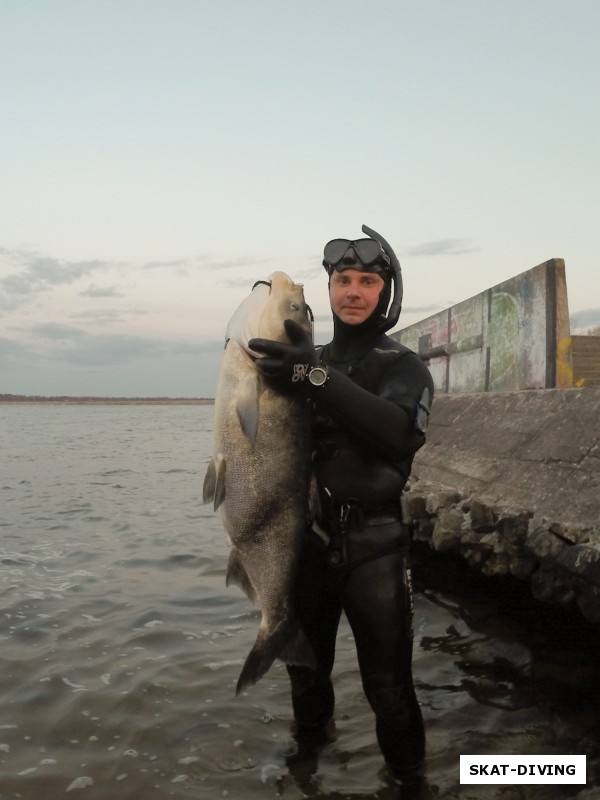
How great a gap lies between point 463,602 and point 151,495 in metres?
9.86

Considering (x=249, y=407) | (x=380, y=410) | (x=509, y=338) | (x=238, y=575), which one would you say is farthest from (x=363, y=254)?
(x=509, y=338)

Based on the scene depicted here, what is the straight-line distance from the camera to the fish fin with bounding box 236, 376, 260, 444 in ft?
11.1

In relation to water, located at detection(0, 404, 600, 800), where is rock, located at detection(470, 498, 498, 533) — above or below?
above

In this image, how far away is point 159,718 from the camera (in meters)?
4.71

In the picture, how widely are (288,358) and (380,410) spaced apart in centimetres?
52

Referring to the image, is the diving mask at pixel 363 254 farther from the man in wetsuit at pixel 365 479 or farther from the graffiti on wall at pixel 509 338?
the graffiti on wall at pixel 509 338

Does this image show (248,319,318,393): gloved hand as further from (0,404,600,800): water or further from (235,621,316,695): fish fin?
(0,404,600,800): water

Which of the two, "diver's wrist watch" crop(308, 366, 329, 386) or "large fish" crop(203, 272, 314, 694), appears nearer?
"diver's wrist watch" crop(308, 366, 329, 386)

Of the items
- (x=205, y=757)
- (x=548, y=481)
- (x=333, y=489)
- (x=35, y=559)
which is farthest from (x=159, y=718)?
(x=35, y=559)

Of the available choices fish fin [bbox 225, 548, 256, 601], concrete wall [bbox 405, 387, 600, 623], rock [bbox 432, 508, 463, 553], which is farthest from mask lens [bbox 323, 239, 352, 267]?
rock [bbox 432, 508, 463, 553]

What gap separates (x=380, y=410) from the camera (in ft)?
10.6

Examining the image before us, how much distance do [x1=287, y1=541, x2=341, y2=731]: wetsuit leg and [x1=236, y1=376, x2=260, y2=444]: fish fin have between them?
774 millimetres

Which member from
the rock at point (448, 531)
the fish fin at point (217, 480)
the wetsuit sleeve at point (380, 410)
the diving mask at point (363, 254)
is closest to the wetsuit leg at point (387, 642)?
the wetsuit sleeve at point (380, 410)

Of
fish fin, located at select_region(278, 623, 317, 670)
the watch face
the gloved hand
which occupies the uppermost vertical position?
the gloved hand
